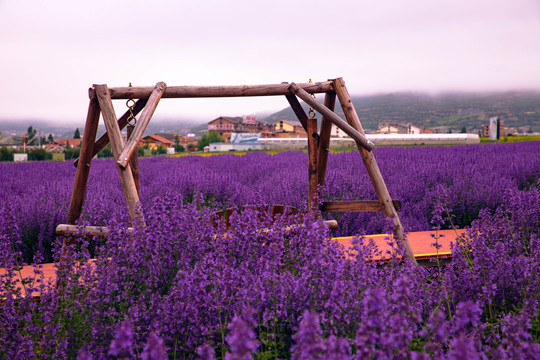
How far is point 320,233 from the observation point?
2.05 meters

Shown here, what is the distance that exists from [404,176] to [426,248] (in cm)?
275

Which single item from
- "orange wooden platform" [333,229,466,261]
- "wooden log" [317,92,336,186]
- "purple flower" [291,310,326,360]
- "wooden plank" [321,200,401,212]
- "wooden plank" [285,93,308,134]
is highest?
"wooden plank" [285,93,308,134]

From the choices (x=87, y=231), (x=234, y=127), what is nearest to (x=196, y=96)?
(x=87, y=231)

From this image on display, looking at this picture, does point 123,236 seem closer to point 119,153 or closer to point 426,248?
point 119,153

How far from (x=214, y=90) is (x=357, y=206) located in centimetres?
161

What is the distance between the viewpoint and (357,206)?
149 inches

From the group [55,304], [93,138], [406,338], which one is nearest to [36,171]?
[93,138]

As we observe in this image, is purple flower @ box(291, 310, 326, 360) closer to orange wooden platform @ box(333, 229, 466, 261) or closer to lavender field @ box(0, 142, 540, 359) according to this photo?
lavender field @ box(0, 142, 540, 359)

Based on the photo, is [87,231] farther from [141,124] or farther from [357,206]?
[357,206]

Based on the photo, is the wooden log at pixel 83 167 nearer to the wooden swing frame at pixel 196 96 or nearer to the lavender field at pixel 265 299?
the wooden swing frame at pixel 196 96

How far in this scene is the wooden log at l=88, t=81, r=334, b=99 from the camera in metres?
3.31

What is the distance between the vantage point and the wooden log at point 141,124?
297cm

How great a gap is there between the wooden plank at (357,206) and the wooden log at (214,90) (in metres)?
1.04

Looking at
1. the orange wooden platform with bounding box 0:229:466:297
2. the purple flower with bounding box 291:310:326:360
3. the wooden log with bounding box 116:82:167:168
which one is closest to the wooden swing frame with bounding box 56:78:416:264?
the wooden log with bounding box 116:82:167:168
